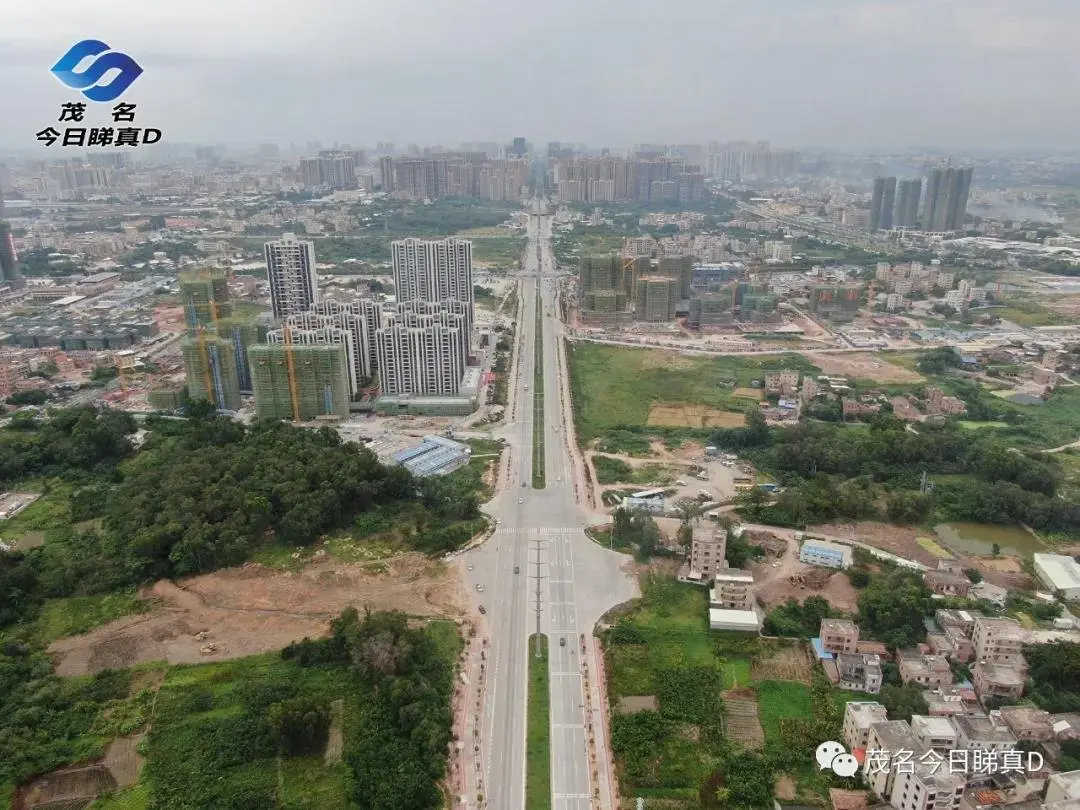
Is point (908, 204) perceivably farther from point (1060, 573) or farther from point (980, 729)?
point (980, 729)

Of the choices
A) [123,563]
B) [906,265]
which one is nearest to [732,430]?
[123,563]

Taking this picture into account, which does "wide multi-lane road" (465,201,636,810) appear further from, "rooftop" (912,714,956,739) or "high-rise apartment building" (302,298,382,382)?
"high-rise apartment building" (302,298,382,382)

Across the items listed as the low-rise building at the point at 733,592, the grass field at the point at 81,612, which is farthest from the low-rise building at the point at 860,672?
the grass field at the point at 81,612

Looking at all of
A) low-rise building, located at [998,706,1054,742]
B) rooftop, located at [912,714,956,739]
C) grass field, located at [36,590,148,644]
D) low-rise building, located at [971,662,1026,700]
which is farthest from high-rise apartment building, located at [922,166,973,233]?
grass field, located at [36,590,148,644]

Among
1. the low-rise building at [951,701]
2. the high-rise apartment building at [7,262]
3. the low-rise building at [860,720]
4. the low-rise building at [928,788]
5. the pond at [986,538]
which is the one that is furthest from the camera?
the high-rise apartment building at [7,262]

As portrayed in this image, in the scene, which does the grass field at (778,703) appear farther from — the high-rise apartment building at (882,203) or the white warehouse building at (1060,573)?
the high-rise apartment building at (882,203)

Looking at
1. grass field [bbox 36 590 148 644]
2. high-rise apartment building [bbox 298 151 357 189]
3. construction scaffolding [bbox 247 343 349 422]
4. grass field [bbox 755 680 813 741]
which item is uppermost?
high-rise apartment building [bbox 298 151 357 189]
